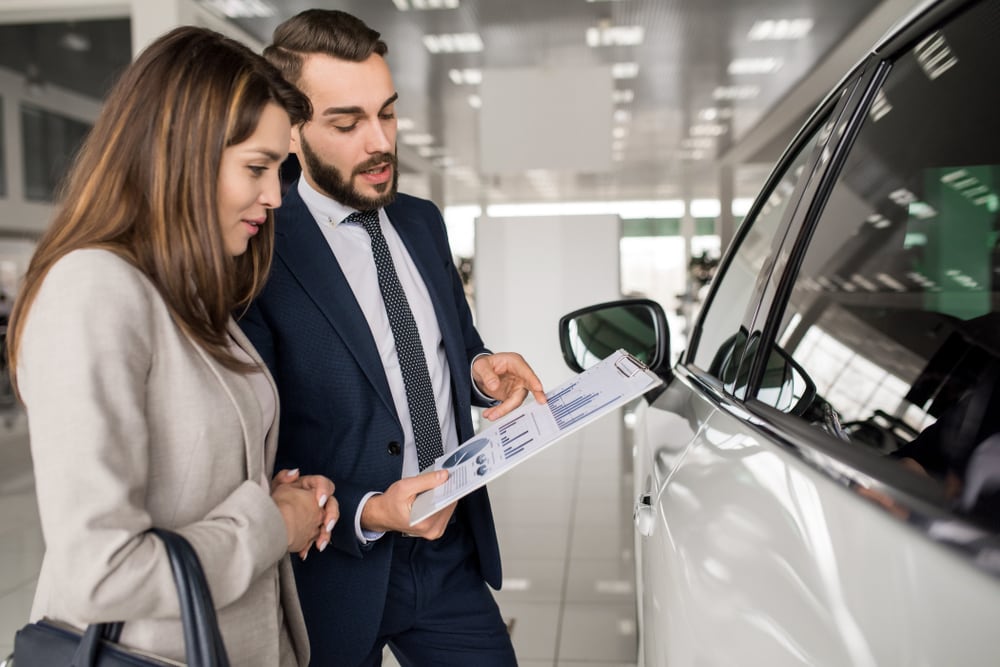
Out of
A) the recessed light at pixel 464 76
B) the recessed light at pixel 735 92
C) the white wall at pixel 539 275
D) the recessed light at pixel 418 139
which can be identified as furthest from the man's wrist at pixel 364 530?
the recessed light at pixel 418 139

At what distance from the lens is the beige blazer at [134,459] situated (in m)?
0.74

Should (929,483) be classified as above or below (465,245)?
below

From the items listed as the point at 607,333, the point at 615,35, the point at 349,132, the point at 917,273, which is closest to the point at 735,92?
the point at 615,35

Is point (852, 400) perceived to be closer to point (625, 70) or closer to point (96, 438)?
point (96, 438)

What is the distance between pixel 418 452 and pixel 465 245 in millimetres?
35314

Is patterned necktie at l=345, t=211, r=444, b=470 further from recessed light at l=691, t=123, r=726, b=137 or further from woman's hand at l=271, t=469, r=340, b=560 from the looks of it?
recessed light at l=691, t=123, r=726, b=137

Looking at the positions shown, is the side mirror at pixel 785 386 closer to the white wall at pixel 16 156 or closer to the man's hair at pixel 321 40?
the man's hair at pixel 321 40

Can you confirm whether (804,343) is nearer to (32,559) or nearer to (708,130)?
(32,559)

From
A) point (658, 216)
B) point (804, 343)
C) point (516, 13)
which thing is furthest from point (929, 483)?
point (658, 216)

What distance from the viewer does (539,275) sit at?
8.30 m

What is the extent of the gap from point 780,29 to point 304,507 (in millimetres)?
10691

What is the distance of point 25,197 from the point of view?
452 inches

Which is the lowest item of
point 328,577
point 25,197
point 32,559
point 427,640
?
point 32,559

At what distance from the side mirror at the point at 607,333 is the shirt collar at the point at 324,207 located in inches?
19.9
